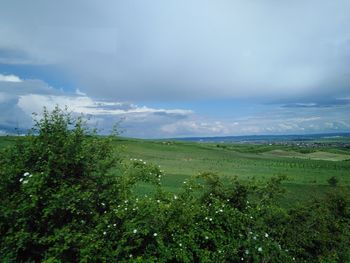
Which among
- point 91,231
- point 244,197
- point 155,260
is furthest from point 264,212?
point 91,231

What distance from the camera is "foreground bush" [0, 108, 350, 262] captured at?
8.05 metres

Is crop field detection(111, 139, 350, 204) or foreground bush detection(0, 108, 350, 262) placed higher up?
foreground bush detection(0, 108, 350, 262)

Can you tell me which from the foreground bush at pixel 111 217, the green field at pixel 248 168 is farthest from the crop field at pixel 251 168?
the foreground bush at pixel 111 217

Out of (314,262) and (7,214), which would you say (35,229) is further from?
(314,262)

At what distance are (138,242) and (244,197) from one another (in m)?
3.83

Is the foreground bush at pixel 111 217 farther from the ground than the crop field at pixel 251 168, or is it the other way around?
the foreground bush at pixel 111 217

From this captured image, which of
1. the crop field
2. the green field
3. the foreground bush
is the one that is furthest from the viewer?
the crop field

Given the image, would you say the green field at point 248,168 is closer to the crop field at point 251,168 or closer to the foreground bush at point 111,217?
the crop field at point 251,168

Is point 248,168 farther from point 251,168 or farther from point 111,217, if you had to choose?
point 111,217

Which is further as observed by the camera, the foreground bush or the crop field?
the crop field

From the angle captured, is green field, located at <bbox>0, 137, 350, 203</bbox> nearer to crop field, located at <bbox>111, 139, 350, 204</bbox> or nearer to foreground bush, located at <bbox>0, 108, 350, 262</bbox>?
crop field, located at <bbox>111, 139, 350, 204</bbox>

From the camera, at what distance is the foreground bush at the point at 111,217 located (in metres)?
8.05

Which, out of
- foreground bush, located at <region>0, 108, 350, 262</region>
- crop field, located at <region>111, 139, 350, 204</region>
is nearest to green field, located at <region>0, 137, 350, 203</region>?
crop field, located at <region>111, 139, 350, 204</region>

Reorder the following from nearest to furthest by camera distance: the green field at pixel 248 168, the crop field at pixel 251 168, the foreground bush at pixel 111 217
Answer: the foreground bush at pixel 111 217 < the green field at pixel 248 168 < the crop field at pixel 251 168
